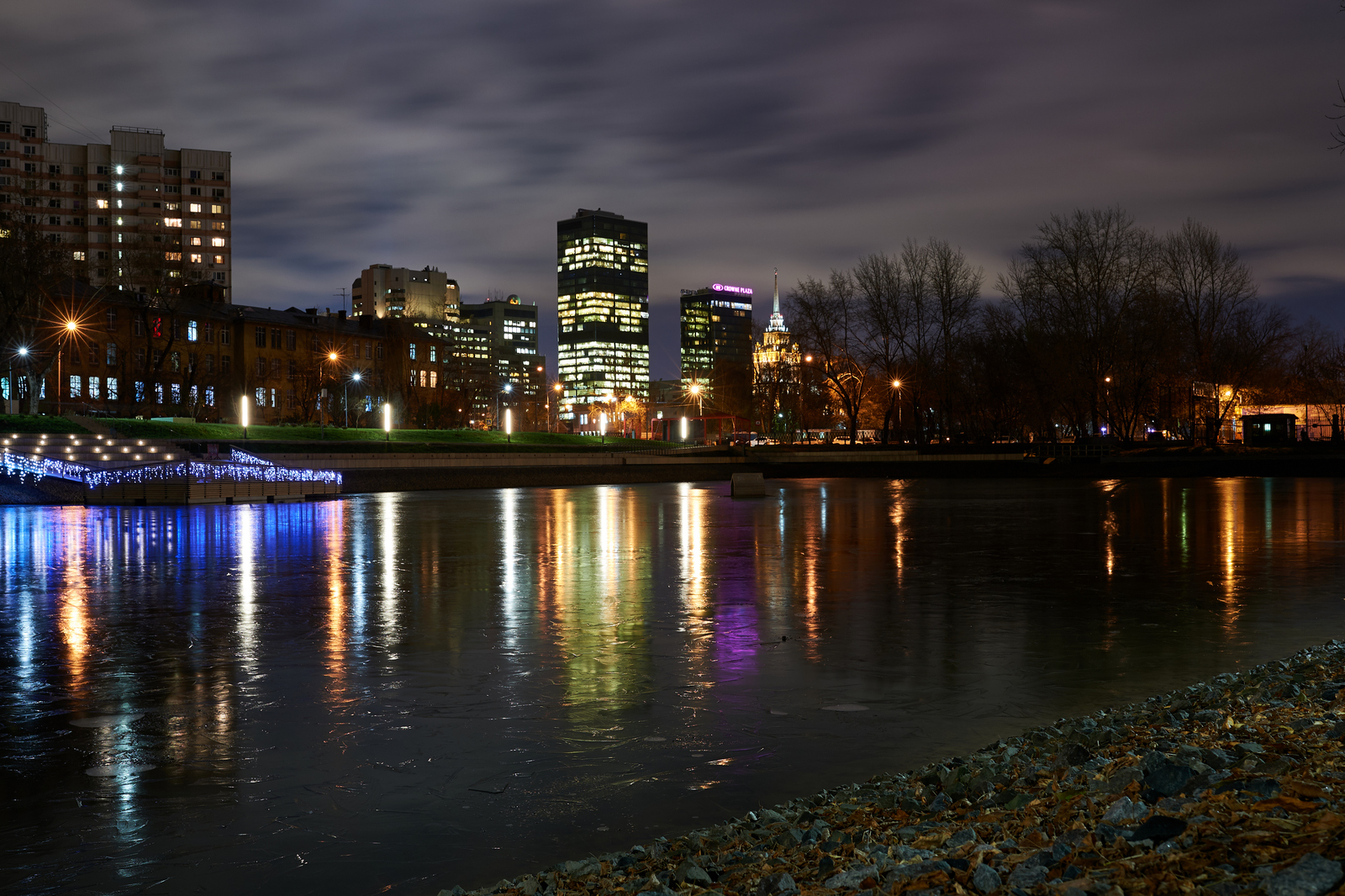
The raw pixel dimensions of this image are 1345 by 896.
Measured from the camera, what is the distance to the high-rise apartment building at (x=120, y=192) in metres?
166

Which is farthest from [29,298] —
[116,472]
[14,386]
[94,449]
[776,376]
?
[776,376]

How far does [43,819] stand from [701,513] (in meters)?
24.7

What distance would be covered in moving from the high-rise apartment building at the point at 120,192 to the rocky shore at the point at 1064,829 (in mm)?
177768

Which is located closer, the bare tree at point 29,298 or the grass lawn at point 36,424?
the grass lawn at point 36,424

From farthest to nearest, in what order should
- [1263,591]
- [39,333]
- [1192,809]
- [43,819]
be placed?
[39,333] → [1263,591] → [43,819] → [1192,809]

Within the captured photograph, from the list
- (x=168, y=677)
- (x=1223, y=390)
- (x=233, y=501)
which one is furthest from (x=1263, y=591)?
(x=1223, y=390)

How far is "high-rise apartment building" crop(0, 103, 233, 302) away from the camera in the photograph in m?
166

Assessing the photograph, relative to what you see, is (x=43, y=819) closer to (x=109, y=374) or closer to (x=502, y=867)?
(x=502, y=867)

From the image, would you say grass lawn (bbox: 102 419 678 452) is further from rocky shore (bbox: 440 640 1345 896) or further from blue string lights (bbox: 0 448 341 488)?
rocky shore (bbox: 440 640 1345 896)

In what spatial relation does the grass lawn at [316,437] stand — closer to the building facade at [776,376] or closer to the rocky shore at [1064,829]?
the building facade at [776,376]

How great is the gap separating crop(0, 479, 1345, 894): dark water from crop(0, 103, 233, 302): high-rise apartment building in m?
167

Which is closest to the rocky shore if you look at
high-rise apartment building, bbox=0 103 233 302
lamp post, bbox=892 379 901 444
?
lamp post, bbox=892 379 901 444

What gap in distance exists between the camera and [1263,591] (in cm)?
1343

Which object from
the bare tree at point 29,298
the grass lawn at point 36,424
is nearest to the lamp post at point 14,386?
the bare tree at point 29,298
